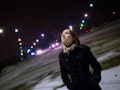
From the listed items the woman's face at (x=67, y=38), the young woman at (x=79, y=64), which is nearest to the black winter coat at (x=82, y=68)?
the young woman at (x=79, y=64)

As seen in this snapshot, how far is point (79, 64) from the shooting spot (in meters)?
3.60

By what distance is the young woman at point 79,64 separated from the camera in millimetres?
3582

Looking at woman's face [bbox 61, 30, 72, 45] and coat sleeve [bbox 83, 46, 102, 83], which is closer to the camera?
coat sleeve [bbox 83, 46, 102, 83]

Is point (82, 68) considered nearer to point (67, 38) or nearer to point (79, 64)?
point (79, 64)

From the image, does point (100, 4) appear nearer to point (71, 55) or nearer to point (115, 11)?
point (115, 11)

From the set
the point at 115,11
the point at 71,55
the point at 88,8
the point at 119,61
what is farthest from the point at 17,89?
the point at 88,8

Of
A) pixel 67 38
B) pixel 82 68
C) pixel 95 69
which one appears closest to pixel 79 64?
pixel 82 68

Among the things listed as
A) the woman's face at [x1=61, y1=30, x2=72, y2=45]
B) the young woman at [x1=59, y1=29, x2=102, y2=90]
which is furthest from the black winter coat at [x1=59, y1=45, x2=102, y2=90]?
the woman's face at [x1=61, y1=30, x2=72, y2=45]

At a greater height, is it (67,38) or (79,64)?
(67,38)

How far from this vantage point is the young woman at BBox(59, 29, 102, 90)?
141 inches

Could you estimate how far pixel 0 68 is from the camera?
28.6 meters

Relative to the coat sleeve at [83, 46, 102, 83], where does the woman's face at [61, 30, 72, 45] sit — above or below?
above

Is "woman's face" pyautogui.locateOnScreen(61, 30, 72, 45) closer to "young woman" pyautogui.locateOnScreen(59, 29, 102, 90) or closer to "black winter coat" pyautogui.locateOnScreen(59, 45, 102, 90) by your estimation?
"young woman" pyautogui.locateOnScreen(59, 29, 102, 90)

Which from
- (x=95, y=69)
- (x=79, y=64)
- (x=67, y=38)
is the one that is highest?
(x=67, y=38)
